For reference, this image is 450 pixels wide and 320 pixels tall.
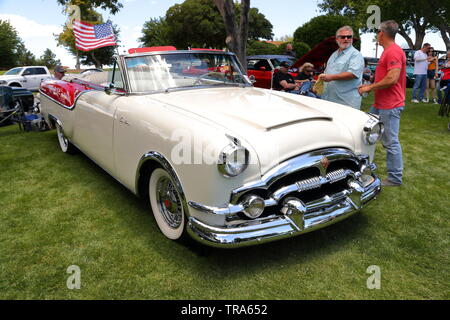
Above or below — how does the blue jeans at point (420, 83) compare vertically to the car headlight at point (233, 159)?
above

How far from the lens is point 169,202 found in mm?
2695

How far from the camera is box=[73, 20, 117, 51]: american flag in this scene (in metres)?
6.37

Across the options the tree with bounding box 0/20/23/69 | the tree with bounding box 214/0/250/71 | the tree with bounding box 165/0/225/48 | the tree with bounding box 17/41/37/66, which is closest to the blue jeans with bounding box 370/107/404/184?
the tree with bounding box 214/0/250/71

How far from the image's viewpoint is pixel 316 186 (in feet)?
7.88

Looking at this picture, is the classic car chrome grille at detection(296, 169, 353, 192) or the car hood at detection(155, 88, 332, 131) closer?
the classic car chrome grille at detection(296, 169, 353, 192)

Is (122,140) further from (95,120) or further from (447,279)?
(447,279)

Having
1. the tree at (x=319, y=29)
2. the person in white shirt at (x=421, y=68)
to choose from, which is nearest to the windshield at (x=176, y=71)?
the person in white shirt at (x=421, y=68)

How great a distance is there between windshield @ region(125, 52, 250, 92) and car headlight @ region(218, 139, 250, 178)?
147 cm

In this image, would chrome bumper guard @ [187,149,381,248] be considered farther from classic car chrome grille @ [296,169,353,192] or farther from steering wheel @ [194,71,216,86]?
steering wheel @ [194,71,216,86]

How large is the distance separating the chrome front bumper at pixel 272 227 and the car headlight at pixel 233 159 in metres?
0.36

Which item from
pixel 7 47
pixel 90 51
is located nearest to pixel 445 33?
pixel 90 51

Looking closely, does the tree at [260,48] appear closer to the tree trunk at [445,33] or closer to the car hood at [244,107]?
the tree trunk at [445,33]

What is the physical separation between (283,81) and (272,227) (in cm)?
493

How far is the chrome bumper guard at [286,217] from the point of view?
2166 mm
